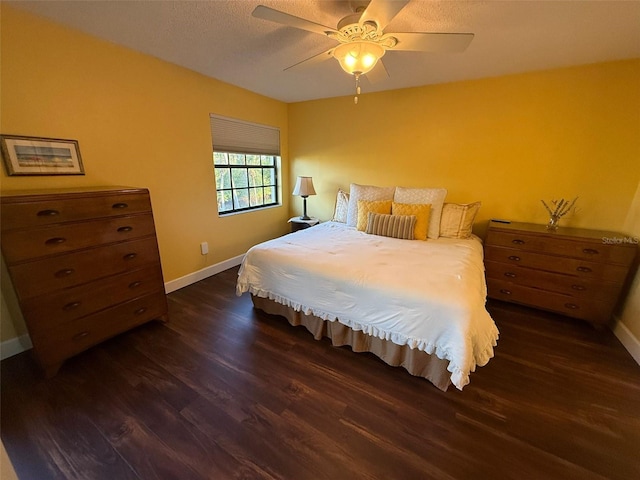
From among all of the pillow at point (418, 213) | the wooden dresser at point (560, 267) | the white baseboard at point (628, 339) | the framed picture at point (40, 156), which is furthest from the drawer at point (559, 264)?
the framed picture at point (40, 156)

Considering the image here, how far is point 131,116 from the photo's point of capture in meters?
2.24

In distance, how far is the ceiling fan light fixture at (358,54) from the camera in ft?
5.00

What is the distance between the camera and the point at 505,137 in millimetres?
2709

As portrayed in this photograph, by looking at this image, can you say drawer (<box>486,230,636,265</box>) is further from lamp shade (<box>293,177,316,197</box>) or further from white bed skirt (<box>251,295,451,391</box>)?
lamp shade (<box>293,177,316,197</box>)

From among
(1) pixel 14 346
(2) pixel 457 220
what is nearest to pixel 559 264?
(2) pixel 457 220

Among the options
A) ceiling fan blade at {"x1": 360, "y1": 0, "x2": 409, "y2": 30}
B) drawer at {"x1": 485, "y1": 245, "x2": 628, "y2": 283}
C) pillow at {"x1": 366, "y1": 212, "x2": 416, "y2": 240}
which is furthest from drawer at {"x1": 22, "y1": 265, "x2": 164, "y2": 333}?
drawer at {"x1": 485, "y1": 245, "x2": 628, "y2": 283}

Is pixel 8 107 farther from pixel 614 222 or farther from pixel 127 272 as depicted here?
pixel 614 222

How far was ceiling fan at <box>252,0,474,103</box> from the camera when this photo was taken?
1.27 metres

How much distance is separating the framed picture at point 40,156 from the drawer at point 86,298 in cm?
89

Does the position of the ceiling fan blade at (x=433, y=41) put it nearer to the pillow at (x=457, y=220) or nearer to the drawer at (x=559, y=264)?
the pillow at (x=457, y=220)

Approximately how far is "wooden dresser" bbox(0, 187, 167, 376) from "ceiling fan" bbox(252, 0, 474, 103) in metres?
1.59

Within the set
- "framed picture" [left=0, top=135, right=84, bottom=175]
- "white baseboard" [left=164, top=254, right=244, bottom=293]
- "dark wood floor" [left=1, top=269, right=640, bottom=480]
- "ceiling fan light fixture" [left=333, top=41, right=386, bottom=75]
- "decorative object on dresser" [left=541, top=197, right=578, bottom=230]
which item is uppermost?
"ceiling fan light fixture" [left=333, top=41, right=386, bottom=75]

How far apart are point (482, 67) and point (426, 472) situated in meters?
3.16

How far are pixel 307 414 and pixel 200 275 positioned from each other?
2.20m
